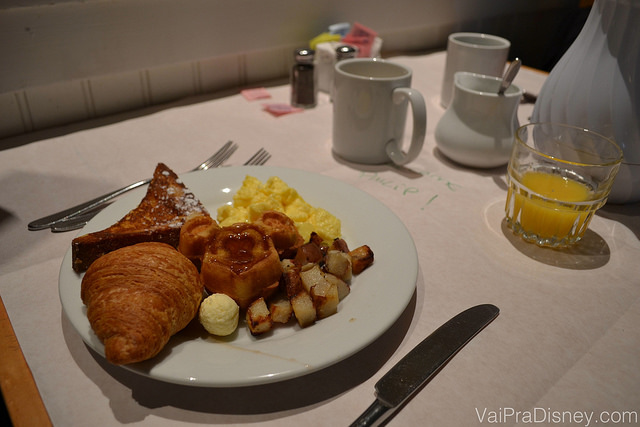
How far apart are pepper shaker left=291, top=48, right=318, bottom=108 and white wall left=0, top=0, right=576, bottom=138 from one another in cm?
22

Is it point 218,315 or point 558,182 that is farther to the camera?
point 558,182

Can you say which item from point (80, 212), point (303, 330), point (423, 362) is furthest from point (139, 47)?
point (423, 362)

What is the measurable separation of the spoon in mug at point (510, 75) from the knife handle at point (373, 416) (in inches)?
33.8

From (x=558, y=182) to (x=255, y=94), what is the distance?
108cm

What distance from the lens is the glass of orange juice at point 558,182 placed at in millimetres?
914

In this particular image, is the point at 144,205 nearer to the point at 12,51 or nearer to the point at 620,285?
the point at 12,51

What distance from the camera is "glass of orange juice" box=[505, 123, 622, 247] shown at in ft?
3.00

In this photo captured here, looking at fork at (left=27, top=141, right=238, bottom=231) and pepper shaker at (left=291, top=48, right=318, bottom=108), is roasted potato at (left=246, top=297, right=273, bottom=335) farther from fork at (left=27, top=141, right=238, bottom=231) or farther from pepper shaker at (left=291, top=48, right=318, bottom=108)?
pepper shaker at (left=291, top=48, right=318, bottom=108)

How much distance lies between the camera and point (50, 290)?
0.81m

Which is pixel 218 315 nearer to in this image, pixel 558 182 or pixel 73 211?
pixel 73 211

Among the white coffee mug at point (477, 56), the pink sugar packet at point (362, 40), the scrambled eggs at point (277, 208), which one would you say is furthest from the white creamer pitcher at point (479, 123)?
the pink sugar packet at point (362, 40)

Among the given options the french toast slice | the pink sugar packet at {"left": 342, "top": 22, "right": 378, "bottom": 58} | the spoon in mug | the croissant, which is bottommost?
the french toast slice

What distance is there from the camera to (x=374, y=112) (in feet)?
3.87

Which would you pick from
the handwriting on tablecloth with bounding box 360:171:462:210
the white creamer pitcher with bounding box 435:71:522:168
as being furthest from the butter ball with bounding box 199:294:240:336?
the white creamer pitcher with bounding box 435:71:522:168
